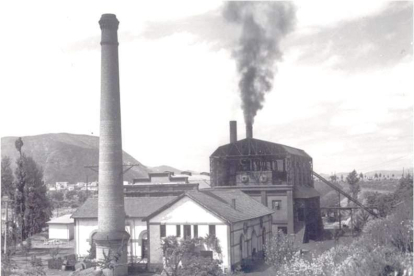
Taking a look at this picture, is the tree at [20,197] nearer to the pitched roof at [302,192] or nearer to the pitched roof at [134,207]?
the pitched roof at [134,207]

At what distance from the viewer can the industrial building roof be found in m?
43.1

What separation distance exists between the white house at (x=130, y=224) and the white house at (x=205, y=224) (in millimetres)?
3942

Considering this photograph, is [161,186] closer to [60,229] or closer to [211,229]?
[60,229]

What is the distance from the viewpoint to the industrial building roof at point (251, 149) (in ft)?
141

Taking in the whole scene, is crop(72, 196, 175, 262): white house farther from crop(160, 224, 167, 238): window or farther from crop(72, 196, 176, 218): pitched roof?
crop(160, 224, 167, 238): window

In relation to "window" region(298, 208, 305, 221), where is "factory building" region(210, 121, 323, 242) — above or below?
above

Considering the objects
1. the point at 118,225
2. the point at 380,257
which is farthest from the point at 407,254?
the point at 118,225

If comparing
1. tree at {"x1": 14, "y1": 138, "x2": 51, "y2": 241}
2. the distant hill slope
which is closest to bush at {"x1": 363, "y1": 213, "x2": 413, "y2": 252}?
tree at {"x1": 14, "y1": 138, "x2": 51, "y2": 241}

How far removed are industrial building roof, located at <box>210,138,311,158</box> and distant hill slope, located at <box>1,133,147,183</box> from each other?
88983mm

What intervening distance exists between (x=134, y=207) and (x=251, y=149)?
12.8 metres

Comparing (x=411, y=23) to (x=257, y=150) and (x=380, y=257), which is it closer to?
(x=380, y=257)

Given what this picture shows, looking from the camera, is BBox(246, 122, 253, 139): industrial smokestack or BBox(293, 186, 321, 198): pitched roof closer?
BBox(293, 186, 321, 198): pitched roof

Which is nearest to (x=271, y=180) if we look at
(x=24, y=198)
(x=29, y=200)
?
(x=24, y=198)

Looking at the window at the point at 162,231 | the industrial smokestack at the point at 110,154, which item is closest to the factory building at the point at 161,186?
the window at the point at 162,231
